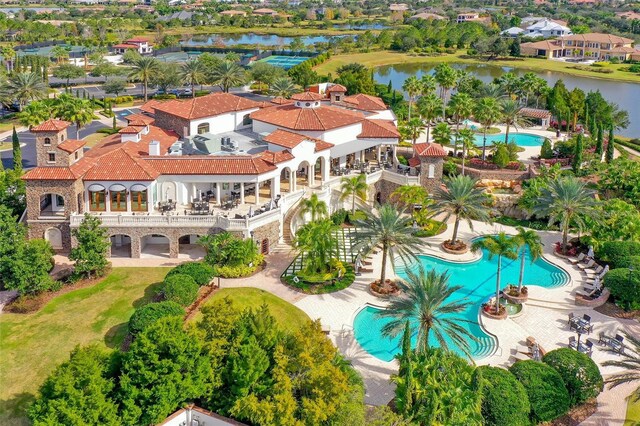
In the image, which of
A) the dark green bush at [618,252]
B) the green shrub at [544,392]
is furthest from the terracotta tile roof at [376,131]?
the green shrub at [544,392]

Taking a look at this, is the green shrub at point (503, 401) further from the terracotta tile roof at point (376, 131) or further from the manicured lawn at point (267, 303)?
the terracotta tile roof at point (376, 131)

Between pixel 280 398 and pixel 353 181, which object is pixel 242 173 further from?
pixel 280 398

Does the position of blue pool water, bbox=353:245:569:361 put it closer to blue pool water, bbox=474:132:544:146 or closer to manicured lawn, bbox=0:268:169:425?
manicured lawn, bbox=0:268:169:425

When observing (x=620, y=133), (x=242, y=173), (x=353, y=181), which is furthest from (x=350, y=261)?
(x=620, y=133)

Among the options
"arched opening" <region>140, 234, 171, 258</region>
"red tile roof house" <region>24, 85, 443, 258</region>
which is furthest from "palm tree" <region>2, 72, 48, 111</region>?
"arched opening" <region>140, 234, 171, 258</region>

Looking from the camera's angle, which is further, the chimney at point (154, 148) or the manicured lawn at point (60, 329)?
the chimney at point (154, 148)
